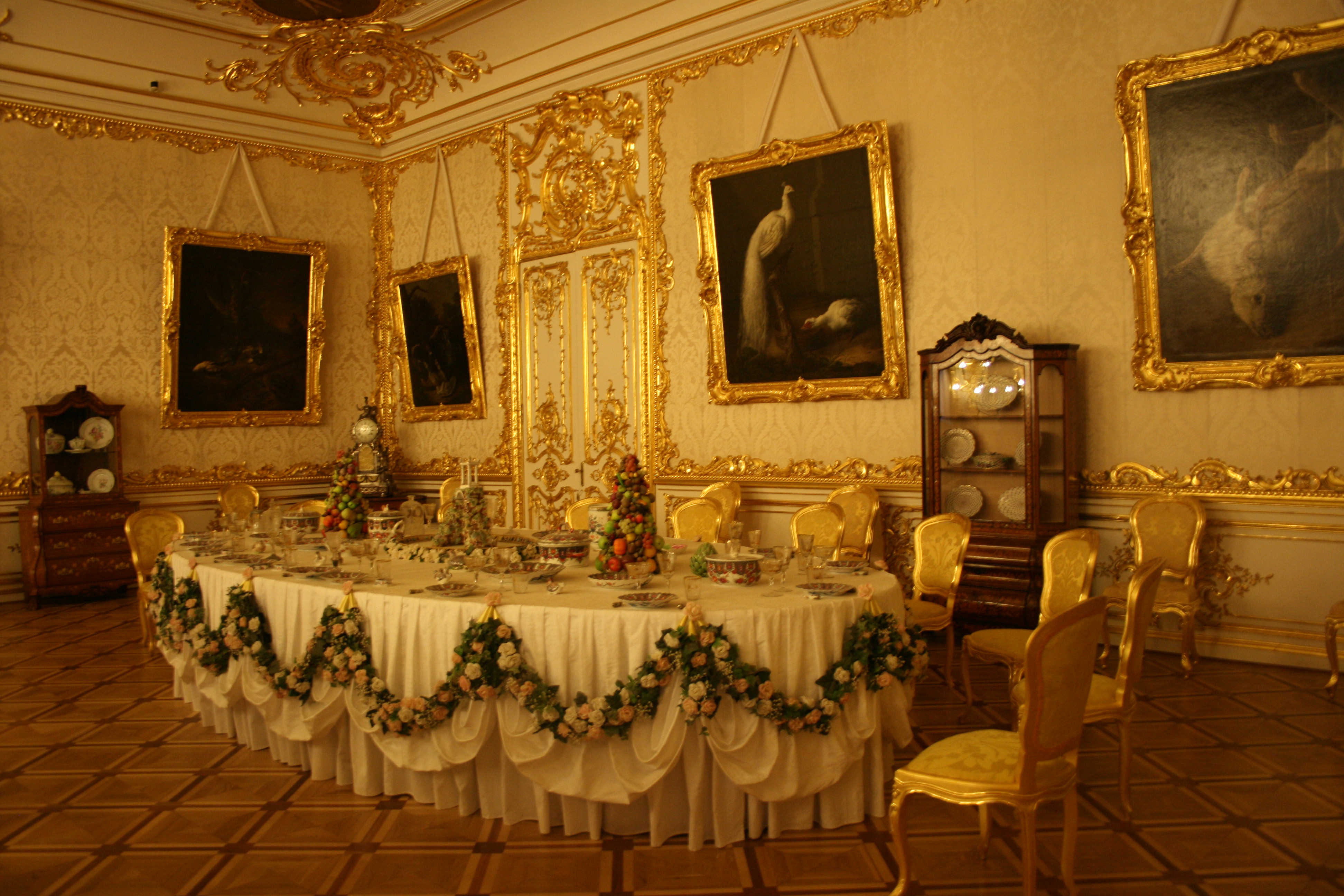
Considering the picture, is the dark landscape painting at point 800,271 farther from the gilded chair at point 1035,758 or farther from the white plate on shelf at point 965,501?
the gilded chair at point 1035,758

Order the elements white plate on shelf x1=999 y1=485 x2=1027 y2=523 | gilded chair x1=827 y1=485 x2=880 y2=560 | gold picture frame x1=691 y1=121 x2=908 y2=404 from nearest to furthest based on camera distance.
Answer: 1. white plate on shelf x1=999 y1=485 x2=1027 y2=523
2. gilded chair x1=827 y1=485 x2=880 y2=560
3. gold picture frame x1=691 y1=121 x2=908 y2=404

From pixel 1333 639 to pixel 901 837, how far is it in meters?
3.19

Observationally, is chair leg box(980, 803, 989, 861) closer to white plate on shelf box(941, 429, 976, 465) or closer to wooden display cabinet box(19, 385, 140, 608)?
white plate on shelf box(941, 429, 976, 465)

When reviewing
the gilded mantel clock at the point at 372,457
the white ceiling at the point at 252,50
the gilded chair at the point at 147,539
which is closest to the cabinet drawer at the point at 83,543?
the gilded chair at the point at 147,539

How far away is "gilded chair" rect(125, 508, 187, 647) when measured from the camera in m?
5.55

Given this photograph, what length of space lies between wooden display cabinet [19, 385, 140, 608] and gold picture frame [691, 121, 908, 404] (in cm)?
522

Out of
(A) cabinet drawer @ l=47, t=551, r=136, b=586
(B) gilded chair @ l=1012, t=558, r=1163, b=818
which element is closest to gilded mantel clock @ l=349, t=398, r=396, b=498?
(A) cabinet drawer @ l=47, t=551, r=136, b=586

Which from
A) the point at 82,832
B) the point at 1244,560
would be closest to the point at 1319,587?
the point at 1244,560

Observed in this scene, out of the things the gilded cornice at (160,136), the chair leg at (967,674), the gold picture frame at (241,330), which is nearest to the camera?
the chair leg at (967,674)

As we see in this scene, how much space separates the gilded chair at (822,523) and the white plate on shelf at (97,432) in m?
6.16

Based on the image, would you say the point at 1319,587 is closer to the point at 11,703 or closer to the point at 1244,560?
the point at 1244,560

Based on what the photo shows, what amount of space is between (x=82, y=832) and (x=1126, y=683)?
12.2 ft

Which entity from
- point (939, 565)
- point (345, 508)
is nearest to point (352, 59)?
point (345, 508)

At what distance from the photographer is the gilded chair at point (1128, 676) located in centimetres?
293
